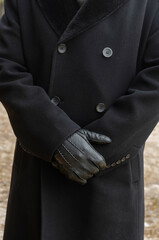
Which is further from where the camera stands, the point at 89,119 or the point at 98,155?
the point at 89,119

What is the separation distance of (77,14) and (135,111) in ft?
1.55

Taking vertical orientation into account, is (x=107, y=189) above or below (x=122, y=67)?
Answer: below

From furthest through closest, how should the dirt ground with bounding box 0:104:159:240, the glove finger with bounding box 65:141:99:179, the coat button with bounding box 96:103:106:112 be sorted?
the dirt ground with bounding box 0:104:159:240 → the coat button with bounding box 96:103:106:112 → the glove finger with bounding box 65:141:99:179

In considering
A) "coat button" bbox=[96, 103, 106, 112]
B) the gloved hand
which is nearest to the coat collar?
"coat button" bbox=[96, 103, 106, 112]

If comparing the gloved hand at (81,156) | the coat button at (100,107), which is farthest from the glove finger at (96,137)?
the coat button at (100,107)

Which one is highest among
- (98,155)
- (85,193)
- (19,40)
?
(19,40)

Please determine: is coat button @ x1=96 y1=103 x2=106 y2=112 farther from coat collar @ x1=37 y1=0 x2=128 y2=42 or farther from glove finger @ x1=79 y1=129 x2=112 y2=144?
coat collar @ x1=37 y1=0 x2=128 y2=42

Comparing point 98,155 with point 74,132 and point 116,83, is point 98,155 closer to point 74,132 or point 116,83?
point 74,132

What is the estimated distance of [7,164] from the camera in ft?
16.1

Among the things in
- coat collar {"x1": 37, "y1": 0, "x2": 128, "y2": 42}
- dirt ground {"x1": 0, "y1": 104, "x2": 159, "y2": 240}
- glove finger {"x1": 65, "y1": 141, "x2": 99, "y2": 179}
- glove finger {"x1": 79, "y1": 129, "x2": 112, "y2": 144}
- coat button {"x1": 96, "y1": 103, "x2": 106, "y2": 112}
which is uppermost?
coat collar {"x1": 37, "y1": 0, "x2": 128, "y2": 42}

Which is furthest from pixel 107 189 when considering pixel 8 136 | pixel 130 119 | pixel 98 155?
pixel 8 136

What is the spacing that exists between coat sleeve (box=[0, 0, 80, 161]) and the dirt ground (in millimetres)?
1920

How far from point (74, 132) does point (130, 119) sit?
0.23 meters

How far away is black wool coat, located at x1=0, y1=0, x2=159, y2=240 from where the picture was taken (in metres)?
1.74
